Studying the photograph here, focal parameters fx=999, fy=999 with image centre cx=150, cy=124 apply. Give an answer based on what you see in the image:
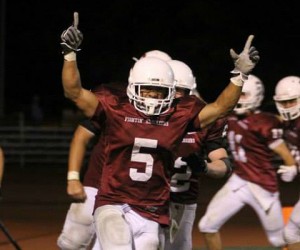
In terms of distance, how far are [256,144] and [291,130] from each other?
1.22 feet

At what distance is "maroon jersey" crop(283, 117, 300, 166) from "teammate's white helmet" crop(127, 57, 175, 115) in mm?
3282

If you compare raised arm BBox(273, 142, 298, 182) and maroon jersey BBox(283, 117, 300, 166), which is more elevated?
maroon jersey BBox(283, 117, 300, 166)

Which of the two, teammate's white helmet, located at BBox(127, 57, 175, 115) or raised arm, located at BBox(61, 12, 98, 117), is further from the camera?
teammate's white helmet, located at BBox(127, 57, 175, 115)

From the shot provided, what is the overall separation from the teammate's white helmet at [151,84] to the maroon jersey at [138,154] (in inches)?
2.3

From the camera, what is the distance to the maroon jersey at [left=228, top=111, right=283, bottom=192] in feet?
31.8

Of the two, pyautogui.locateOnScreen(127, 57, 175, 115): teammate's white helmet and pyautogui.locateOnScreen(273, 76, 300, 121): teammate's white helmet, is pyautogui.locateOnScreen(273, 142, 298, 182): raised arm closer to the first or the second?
pyautogui.locateOnScreen(273, 76, 300, 121): teammate's white helmet

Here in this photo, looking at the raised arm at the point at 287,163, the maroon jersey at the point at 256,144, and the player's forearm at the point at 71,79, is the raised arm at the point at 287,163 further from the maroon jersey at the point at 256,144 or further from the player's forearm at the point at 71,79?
the player's forearm at the point at 71,79

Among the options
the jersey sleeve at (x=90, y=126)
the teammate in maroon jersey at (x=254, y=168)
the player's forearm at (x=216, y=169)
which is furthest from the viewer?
the teammate in maroon jersey at (x=254, y=168)

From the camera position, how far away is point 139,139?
6.34 meters

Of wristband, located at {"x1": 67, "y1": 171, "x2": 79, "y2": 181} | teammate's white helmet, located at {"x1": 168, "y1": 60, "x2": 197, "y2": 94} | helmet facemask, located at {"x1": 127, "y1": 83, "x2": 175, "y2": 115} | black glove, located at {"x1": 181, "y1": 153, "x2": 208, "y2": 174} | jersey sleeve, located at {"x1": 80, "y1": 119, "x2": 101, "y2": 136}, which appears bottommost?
wristband, located at {"x1": 67, "y1": 171, "x2": 79, "y2": 181}

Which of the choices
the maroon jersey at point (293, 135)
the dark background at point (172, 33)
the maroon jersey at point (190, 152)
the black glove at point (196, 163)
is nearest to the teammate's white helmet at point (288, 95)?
the maroon jersey at point (293, 135)

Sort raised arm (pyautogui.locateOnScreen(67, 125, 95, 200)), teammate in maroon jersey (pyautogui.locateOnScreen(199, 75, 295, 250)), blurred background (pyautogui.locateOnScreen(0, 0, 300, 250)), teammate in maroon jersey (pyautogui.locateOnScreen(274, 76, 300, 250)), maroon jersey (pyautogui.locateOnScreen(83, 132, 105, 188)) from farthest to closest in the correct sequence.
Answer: blurred background (pyautogui.locateOnScreen(0, 0, 300, 250)), teammate in maroon jersey (pyautogui.locateOnScreen(199, 75, 295, 250)), teammate in maroon jersey (pyautogui.locateOnScreen(274, 76, 300, 250)), maroon jersey (pyautogui.locateOnScreen(83, 132, 105, 188)), raised arm (pyautogui.locateOnScreen(67, 125, 95, 200))

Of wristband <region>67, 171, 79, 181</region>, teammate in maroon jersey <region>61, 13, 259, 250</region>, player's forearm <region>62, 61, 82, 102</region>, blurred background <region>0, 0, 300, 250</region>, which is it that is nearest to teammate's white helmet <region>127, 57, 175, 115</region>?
teammate in maroon jersey <region>61, 13, 259, 250</region>

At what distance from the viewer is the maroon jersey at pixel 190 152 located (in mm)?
7453
